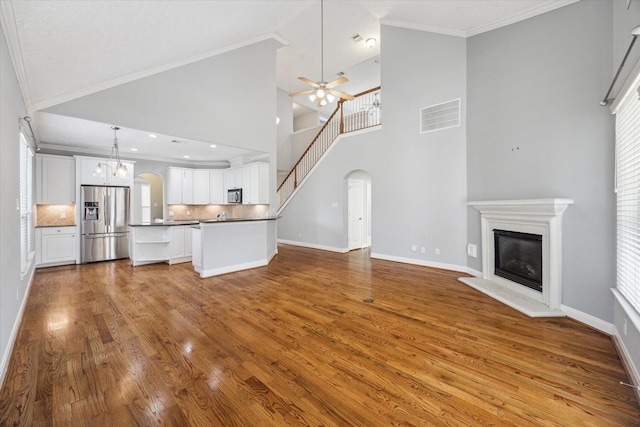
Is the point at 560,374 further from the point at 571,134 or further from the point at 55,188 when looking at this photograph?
the point at 55,188

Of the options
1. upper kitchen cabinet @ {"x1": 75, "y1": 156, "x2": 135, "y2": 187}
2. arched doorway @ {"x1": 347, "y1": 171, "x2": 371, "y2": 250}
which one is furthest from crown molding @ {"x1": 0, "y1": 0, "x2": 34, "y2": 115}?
arched doorway @ {"x1": 347, "y1": 171, "x2": 371, "y2": 250}

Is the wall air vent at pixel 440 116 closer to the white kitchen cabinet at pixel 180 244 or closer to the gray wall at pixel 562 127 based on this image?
the gray wall at pixel 562 127

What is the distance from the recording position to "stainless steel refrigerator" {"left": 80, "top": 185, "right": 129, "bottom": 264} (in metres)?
6.21

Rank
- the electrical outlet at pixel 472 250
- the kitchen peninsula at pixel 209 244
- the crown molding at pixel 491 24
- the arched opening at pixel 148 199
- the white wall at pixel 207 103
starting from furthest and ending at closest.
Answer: the arched opening at pixel 148 199, the kitchen peninsula at pixel 209 244, the electrical outlet at pixel 472 250, the white wall at pixel 207 103, the crown molding at pixel 491 24

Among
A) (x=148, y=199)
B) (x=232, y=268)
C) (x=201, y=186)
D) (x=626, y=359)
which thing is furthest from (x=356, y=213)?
(x=148, y=199)

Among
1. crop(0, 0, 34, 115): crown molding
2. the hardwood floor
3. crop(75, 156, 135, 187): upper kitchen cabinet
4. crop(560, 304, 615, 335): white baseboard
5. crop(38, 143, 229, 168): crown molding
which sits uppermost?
crop(0, 0, 34, 115): crown molding

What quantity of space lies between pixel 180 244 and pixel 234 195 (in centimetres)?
205

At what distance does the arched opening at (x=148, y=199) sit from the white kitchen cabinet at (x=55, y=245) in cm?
436

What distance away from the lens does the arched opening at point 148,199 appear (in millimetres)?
10406

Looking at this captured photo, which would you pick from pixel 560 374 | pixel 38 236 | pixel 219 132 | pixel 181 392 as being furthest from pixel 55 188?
pixel 560 374

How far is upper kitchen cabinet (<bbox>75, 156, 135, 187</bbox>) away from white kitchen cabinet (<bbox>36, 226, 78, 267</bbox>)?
3.82 feet

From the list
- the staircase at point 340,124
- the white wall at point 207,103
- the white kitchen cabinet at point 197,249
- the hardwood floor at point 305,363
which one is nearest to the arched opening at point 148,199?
the staircase at point 340,124

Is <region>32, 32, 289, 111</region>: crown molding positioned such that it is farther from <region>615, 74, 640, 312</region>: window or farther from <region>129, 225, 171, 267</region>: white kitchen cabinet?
<region>615, 74, 640, 312</region>: window

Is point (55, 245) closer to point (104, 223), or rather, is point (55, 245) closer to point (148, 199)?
point (104, 223)
